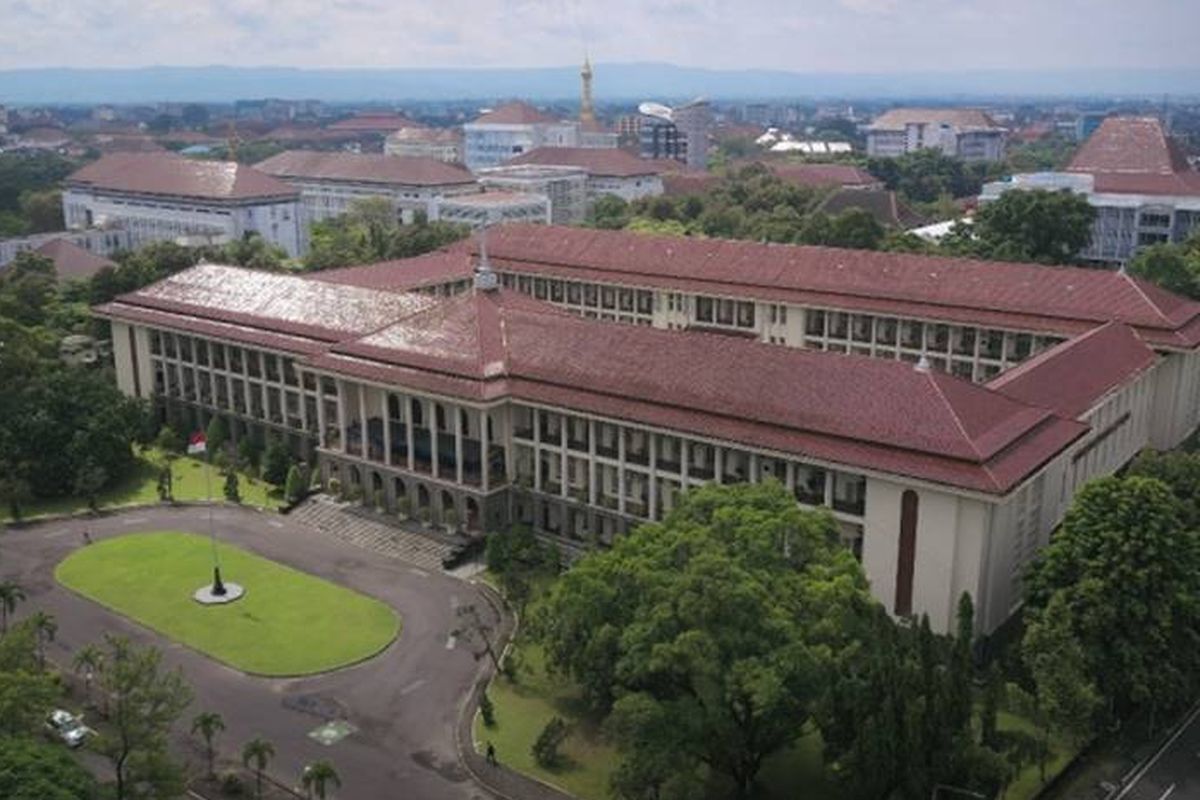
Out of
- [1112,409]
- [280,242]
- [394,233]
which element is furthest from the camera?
[280,242]

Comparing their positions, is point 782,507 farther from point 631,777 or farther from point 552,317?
point 552,317

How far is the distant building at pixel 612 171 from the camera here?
175m

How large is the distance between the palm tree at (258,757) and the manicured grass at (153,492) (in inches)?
968

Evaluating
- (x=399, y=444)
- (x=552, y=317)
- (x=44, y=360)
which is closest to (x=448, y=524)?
(x=399, y=444)

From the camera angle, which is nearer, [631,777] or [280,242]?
[631,777]

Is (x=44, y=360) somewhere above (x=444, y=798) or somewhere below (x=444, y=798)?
above

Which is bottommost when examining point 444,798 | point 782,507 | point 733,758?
point 444,798

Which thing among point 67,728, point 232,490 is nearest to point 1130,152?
point 232,490

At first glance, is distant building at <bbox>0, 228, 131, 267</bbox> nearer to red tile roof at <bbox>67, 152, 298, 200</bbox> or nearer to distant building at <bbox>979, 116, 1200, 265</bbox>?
red tile roof at <bbox>67, 152, 298, 200</bbox>

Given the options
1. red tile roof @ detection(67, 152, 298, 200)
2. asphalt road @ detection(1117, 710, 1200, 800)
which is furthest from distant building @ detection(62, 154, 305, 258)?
asphalt road @ detection(1117, 710, 1200, 800)

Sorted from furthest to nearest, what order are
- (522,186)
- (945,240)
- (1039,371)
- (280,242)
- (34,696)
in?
(522,186) < (280,242) < (945,240) < (1039,371) < (34,696)

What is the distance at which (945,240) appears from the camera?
101 m

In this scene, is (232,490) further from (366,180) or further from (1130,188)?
(366,180)

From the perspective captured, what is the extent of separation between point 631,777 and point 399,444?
29.6 meters
